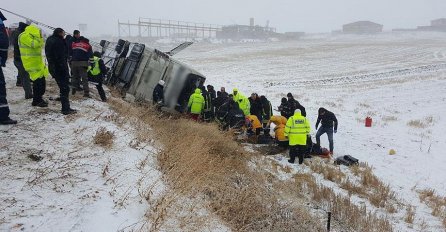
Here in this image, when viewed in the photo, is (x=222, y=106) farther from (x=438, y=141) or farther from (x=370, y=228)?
(x=438, y=141)

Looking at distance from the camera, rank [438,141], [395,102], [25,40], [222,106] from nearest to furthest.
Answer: [25,40], [222,106], [438,141], [395,102]

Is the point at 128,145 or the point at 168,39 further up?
the point at 168,39

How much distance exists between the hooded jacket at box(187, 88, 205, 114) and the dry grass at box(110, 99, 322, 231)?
12.4 feet

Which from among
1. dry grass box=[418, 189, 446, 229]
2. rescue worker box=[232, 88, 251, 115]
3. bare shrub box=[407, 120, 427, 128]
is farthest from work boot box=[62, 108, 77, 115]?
bare shrub box=[407, 120, 427, 128]

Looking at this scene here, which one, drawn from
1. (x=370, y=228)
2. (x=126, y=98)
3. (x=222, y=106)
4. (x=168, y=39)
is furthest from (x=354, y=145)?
(x=168, y=39)

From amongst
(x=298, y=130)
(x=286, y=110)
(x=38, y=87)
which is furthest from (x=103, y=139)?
(x=286, y=110)

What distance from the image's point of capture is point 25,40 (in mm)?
7035

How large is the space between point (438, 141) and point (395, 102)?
7620 millimetres

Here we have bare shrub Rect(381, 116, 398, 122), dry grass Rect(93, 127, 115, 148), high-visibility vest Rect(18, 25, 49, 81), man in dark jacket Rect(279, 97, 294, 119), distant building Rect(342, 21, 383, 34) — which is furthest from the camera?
distant building Rect(342, 21, 383, 34)

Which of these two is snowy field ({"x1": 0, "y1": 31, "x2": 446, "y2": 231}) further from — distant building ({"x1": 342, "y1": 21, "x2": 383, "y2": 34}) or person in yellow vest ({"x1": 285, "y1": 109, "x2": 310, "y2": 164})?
distant building ({"x1": 342, "y1": 21, "x2": 383, "y2": 34})

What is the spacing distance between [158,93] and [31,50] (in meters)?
4.90

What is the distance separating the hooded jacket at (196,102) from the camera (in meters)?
11.6

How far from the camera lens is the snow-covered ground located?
32.5 ft

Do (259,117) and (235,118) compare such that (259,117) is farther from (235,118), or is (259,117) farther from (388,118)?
(388,118)
